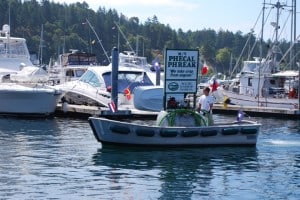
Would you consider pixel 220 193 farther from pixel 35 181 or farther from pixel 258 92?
pixel 258 92

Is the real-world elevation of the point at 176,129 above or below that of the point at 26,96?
below

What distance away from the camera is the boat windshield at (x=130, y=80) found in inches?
1580

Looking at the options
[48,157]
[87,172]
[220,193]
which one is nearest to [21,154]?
[48,157]

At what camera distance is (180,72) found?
25.5 meters

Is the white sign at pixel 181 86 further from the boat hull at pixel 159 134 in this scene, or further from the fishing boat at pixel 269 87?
the fishing boat at pixel 269 87

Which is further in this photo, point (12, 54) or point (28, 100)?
point (12, 54)

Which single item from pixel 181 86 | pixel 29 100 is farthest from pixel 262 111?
pixel 181 86

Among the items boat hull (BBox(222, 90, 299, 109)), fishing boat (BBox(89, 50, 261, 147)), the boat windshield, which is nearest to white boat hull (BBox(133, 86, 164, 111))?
the boat windshield

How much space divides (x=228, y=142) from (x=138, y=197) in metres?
9.42

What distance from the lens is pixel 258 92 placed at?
47.8 metres

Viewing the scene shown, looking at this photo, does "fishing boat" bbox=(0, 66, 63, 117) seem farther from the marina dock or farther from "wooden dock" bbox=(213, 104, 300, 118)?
"wooden dock" bbox=(213, 104, 300, 118)

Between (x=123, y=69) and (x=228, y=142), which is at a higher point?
(x=123, y=69)

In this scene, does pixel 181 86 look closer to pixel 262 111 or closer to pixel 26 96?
pixel 26 96

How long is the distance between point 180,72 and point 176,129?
2.24 meters
